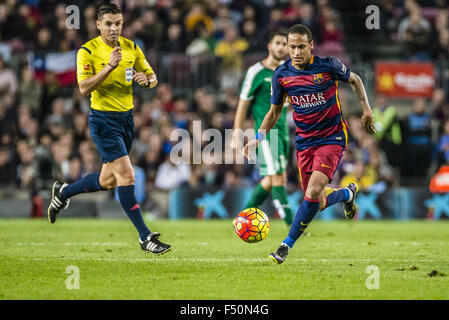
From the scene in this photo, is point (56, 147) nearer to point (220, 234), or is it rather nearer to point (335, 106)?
point (220, 234)

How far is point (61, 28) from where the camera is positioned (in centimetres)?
1988

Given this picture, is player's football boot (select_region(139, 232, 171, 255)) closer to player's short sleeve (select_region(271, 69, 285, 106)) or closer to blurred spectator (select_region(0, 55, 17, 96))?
player's short sleeve (select_region(271, 69, 285, 106))

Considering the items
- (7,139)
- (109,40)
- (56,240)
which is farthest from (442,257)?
(7,139)

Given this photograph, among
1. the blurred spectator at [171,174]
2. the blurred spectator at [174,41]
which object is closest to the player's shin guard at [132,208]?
the blurred spectator at [171,174]

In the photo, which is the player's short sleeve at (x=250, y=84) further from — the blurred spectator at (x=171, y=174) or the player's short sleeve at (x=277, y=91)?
the blurred spectator at (x=171, y=174)

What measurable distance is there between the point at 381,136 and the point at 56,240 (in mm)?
9612

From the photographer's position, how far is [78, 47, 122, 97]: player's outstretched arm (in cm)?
838

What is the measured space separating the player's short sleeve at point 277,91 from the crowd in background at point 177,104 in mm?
8542

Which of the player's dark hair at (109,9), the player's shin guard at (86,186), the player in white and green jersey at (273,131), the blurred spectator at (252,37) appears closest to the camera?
the player's dark hair at (109,9)

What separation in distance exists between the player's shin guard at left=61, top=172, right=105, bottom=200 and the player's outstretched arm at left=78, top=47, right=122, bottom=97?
1.27 metres

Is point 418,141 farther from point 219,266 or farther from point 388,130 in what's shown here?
point 219,266

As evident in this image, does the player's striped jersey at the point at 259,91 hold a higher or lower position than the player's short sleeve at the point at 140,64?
lower

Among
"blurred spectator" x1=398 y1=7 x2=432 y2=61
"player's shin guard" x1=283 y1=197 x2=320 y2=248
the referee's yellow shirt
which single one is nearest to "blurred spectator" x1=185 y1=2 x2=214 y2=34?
"blurred spectator" x1=398 y1=7 x2=432 y2=61

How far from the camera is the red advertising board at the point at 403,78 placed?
19.6 m
